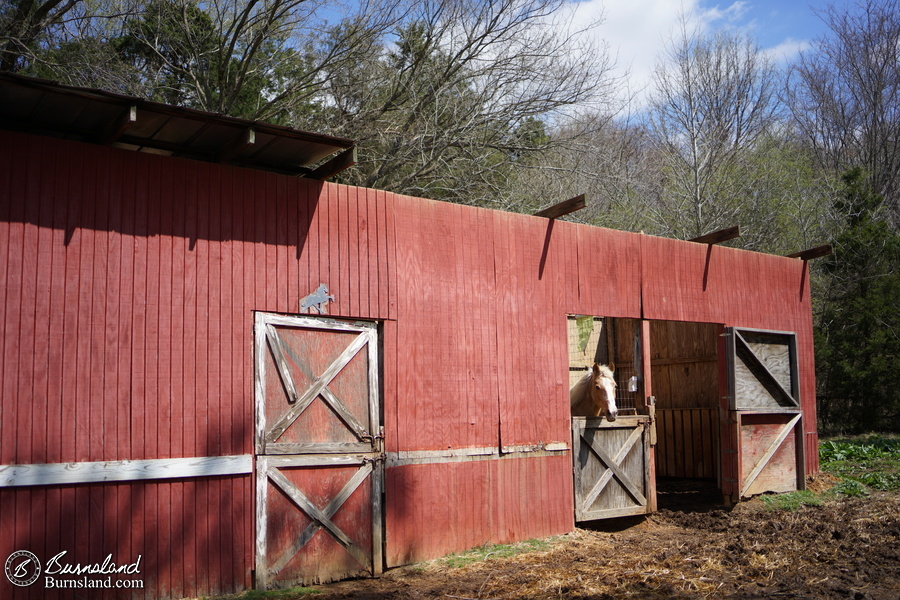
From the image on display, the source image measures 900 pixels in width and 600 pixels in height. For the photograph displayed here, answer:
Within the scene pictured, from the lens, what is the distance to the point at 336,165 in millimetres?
6832

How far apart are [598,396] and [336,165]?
4164 millimetres

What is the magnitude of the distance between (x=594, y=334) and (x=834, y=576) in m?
6.06

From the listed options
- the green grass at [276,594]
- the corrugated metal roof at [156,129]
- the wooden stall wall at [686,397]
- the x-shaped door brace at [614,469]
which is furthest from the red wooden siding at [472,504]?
the wooden stall wall at [686,397]

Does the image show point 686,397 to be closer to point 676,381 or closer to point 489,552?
point 676,381

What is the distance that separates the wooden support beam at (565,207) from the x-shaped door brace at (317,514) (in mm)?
3427

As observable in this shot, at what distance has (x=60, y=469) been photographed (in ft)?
17.9

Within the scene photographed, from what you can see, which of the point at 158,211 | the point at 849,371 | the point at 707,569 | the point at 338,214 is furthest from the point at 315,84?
the point at 849,371

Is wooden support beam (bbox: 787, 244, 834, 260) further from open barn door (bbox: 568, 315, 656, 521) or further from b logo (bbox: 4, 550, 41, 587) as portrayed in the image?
b logo (bbox: 4, 550, 41, 587)

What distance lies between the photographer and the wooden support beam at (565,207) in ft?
26.6

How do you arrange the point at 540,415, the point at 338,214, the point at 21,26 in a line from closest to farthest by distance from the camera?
the point at 338,214 < the point at 540,415 < the point at 21,26

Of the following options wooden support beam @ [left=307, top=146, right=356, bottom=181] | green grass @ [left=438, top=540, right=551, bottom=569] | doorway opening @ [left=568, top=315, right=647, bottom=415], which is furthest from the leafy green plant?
wooden support beam @ [left=307, top=146, right=356, bottom=181]

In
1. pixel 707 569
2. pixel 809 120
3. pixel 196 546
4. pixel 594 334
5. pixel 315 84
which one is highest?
pixel 809 120

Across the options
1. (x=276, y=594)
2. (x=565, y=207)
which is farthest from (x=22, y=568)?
(x=565, y=207)

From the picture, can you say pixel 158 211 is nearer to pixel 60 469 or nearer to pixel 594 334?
pixel 60 469
